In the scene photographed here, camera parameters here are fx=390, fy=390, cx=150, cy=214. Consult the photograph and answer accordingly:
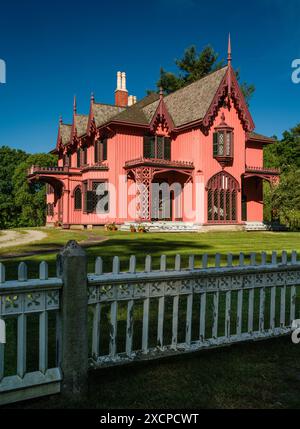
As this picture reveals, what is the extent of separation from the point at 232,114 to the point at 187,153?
4433 millimetres

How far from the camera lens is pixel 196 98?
29797mm

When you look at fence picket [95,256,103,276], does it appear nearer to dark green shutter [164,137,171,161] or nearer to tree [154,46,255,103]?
dark green shutter [164,137,171,161]

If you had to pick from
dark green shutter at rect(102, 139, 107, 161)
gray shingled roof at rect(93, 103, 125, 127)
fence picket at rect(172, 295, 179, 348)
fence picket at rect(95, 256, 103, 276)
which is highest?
gray shingled roof at rect(93, 103, 125, 127)

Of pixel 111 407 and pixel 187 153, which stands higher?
pixel 187 153

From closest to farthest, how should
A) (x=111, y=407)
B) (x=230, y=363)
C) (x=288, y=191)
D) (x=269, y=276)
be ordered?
1. (x=111, y=407)
2. (x=230, y=363)
3. (x=269, y=276)
4. (x=288, y=191)

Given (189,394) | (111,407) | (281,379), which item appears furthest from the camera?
(281,379)

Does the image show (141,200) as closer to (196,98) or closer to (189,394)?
(196,98)

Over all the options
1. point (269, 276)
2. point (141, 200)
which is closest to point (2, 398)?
point (269, 276)

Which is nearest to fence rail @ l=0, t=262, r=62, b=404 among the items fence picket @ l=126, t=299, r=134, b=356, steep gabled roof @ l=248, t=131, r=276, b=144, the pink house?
fence picket @ l=126, t=299, r=134, b=356

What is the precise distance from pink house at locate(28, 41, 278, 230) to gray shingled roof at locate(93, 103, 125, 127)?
0.19 metres

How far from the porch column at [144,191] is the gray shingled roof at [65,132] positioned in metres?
15.2

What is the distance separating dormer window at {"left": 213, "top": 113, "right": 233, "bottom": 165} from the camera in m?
28.1

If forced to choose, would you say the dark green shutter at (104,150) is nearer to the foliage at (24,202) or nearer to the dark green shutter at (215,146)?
the dark green shutter at (215,146)

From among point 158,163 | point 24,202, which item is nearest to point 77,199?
point 158,163
